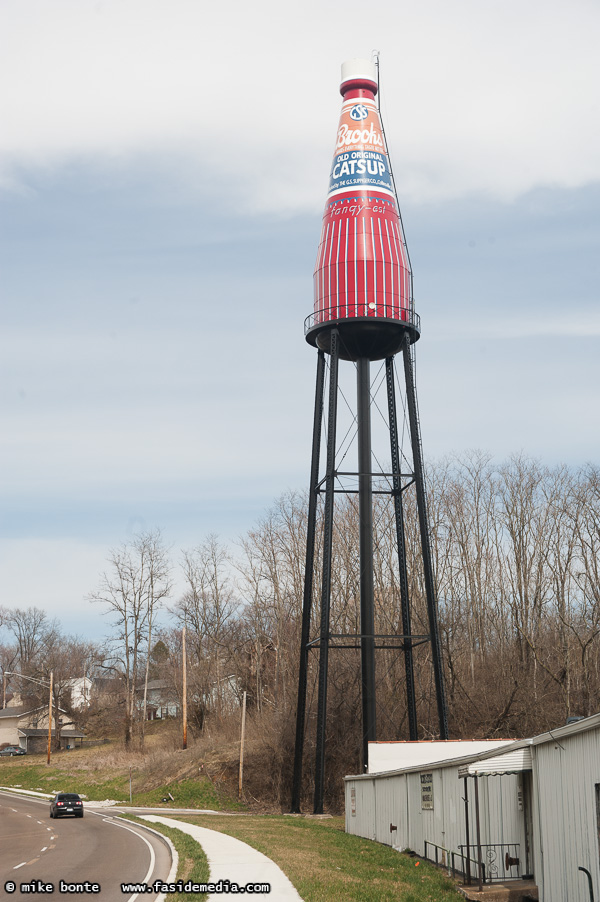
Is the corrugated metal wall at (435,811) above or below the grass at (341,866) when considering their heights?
above

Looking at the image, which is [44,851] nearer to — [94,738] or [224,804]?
[224,804]

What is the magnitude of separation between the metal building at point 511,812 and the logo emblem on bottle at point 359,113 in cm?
1977

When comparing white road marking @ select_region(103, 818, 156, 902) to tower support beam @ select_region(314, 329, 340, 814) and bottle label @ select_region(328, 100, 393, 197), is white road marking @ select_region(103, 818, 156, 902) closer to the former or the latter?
tower support beam @ select_region(314, 329, 340, 814)

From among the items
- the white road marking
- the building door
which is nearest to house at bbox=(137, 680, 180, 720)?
the white road marking

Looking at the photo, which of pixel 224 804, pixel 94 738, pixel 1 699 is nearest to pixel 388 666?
pixel 224 804

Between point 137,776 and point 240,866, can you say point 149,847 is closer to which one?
point 240,866

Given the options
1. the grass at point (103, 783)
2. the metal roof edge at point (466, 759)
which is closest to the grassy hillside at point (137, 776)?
the grass at point (103, 783)

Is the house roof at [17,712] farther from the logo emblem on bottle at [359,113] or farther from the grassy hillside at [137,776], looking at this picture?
the logo emblem on bottle at [359,113]

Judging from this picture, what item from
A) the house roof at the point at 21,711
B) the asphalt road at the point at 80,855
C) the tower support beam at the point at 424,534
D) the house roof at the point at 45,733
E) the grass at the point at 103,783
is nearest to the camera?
the asphalt road at the point at 80,855

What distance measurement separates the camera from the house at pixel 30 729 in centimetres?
8101

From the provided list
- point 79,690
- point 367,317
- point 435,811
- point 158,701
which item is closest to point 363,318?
point 367,317

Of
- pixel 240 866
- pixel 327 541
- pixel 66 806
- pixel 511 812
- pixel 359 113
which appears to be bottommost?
pixel 66 806

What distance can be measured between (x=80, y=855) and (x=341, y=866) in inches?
250

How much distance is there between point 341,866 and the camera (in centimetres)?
1920
